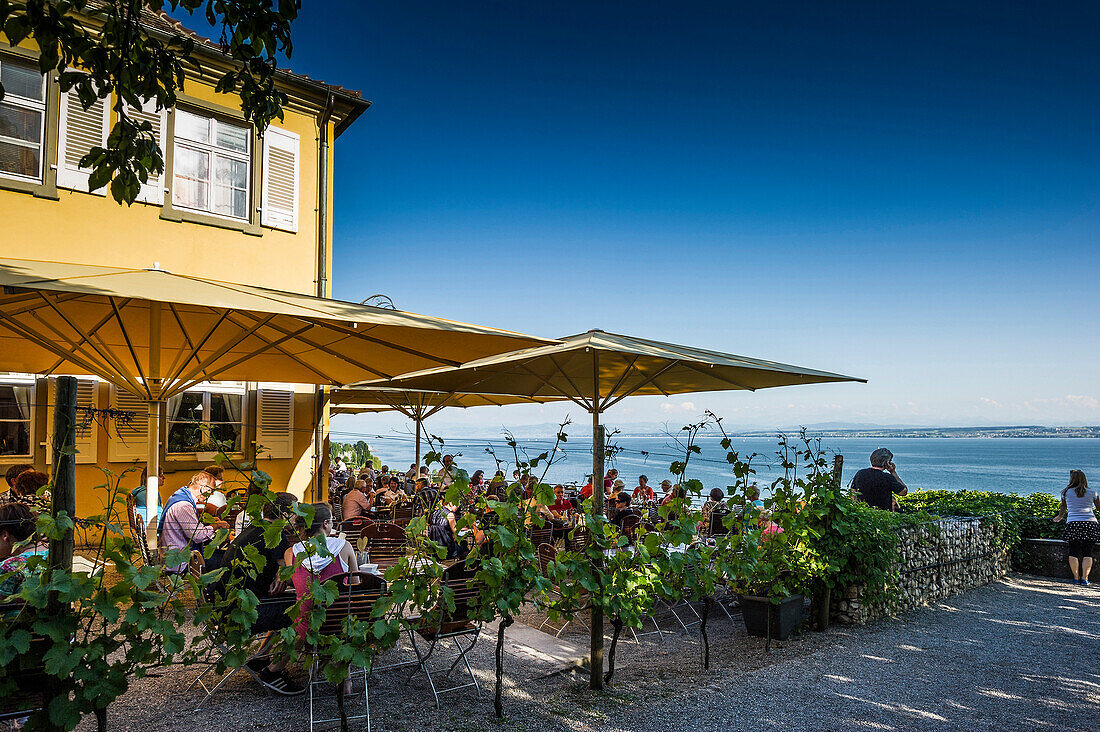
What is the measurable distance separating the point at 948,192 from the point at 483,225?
18.5 meters

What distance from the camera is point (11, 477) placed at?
279 inches

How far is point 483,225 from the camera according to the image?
29.2 meters

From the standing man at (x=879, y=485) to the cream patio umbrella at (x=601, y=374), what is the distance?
1.93 metres

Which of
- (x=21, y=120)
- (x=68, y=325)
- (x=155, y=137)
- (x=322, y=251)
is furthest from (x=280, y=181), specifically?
(x=68, y=325)

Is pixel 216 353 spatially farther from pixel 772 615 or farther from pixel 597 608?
pixel 772 615

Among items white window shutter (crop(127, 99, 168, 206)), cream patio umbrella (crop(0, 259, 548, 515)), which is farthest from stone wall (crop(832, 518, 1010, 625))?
white window shutter (crop(127, 99, 168, 206))

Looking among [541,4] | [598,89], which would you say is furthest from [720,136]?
[541,4]

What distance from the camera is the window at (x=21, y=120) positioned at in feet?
27.2

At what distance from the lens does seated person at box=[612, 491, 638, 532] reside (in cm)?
862

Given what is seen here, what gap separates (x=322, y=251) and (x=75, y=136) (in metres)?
3.42

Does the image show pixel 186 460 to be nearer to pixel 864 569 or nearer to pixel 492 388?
pixel 492 388

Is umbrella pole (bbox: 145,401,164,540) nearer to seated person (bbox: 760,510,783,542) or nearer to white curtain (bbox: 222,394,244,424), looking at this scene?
white curtain (bbox: 222,394,244,424)

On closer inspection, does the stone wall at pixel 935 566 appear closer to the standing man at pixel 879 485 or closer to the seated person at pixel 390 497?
the standing man at pixel 879 485

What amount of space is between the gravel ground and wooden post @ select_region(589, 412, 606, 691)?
123 mm
